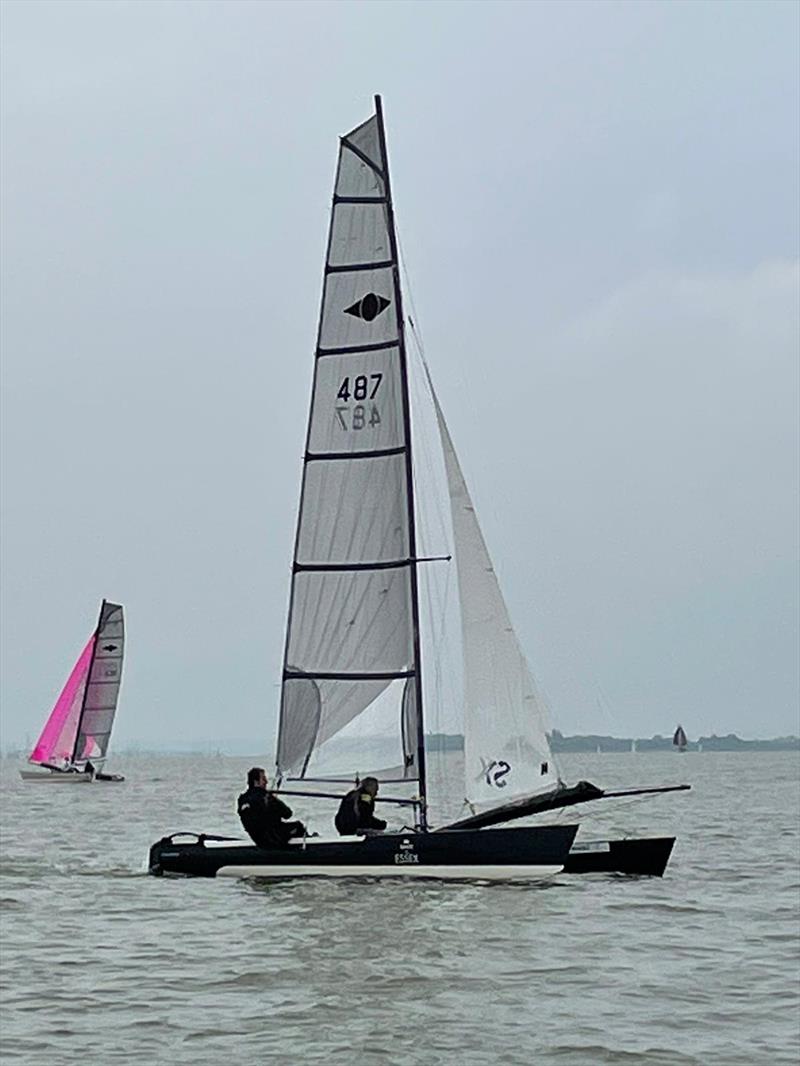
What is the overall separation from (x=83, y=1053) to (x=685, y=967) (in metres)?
6.17

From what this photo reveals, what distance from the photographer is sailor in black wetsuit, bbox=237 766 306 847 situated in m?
21.7

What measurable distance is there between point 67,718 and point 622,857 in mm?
50583

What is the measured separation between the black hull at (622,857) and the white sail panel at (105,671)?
45.5 metres

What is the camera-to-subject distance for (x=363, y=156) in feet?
79.2

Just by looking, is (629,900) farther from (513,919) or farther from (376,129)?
(376,129)

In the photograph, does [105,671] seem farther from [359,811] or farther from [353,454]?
[359,811]

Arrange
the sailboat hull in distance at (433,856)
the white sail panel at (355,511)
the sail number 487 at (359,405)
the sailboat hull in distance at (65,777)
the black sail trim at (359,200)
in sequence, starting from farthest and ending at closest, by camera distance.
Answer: the sailboat hull in distance at (65,777) < the black sail trim at (359,200) < the sail number 487 at (359,405) < the white sail panel at (355,511) < the sailboat hull in distance at (433,856)

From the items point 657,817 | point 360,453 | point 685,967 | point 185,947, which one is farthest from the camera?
point 657,817

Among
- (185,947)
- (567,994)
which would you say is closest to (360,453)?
(185,947)

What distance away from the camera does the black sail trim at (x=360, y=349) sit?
2355cm

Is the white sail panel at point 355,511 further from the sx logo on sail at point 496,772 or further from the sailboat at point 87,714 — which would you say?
the sailboat at point 87,714

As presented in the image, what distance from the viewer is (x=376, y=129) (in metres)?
24.2

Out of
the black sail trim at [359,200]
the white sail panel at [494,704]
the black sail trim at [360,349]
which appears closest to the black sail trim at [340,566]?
the white sail panel at [494,704]

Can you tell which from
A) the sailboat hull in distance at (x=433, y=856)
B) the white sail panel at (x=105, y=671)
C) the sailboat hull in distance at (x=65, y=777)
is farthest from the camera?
the sailboat hull in distance at (x=65, y=777)
